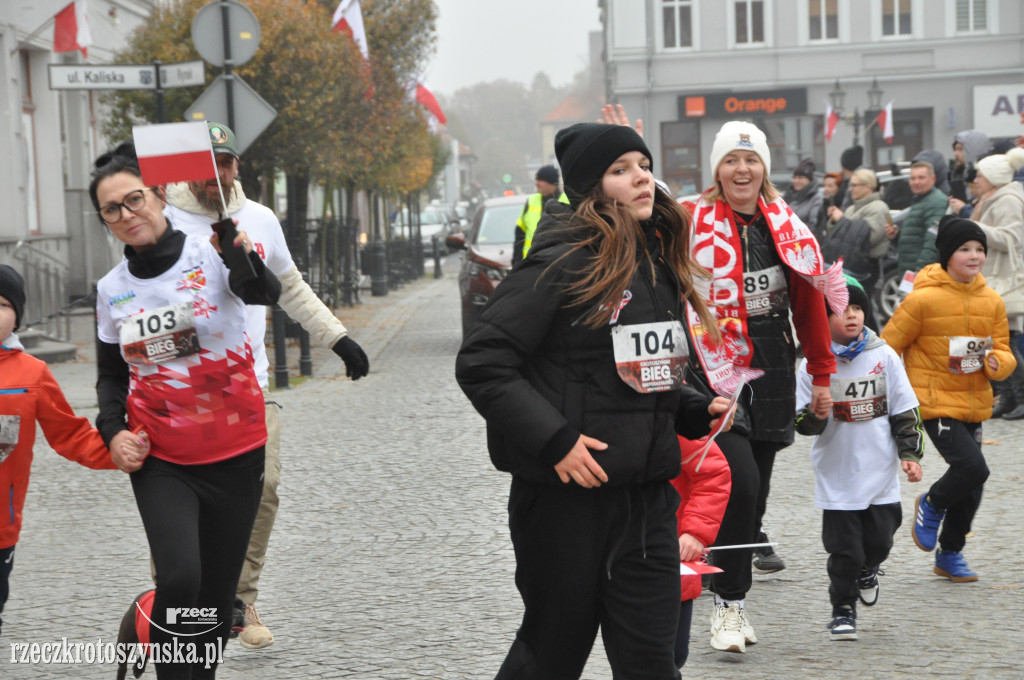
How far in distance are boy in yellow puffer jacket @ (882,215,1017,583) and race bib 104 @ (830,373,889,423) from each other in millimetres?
676

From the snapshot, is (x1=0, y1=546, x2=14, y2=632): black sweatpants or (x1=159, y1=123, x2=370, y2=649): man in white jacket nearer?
(x1=0, y1=546, x2=14, y2=632): black sweatpants

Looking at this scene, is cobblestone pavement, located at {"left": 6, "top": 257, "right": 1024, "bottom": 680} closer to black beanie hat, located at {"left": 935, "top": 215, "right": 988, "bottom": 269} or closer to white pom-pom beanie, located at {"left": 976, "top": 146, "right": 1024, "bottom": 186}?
black beanie hat, located at {"left": 935, "top": 215, "right": 988, "bottom": 269}

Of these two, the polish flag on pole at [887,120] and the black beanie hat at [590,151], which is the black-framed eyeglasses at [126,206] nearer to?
the black beanie hat at [590,151]

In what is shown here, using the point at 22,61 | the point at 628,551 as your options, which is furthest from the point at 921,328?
the point at 22,61

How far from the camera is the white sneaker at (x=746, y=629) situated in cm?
468

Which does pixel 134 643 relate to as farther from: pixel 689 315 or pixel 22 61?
pixel 22 61

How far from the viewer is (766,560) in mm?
5852

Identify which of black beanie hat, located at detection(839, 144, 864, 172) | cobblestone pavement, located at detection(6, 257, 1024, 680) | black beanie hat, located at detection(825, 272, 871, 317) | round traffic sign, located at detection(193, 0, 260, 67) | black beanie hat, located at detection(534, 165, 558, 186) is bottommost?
cobblestone pavement, located at detection(6, 257, 1024, 680)

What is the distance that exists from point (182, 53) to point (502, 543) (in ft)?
35.5

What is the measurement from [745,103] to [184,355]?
140ft

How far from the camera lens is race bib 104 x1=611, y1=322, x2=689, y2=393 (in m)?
3.12

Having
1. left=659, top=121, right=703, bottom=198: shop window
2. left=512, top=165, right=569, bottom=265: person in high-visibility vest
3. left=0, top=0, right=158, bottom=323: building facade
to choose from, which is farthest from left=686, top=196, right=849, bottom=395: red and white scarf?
left=659, top=121, right=703, bottom=198: shop window

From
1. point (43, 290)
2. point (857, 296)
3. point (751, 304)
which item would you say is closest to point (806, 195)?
point (857, 296)

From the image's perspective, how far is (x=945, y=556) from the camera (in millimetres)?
5605
